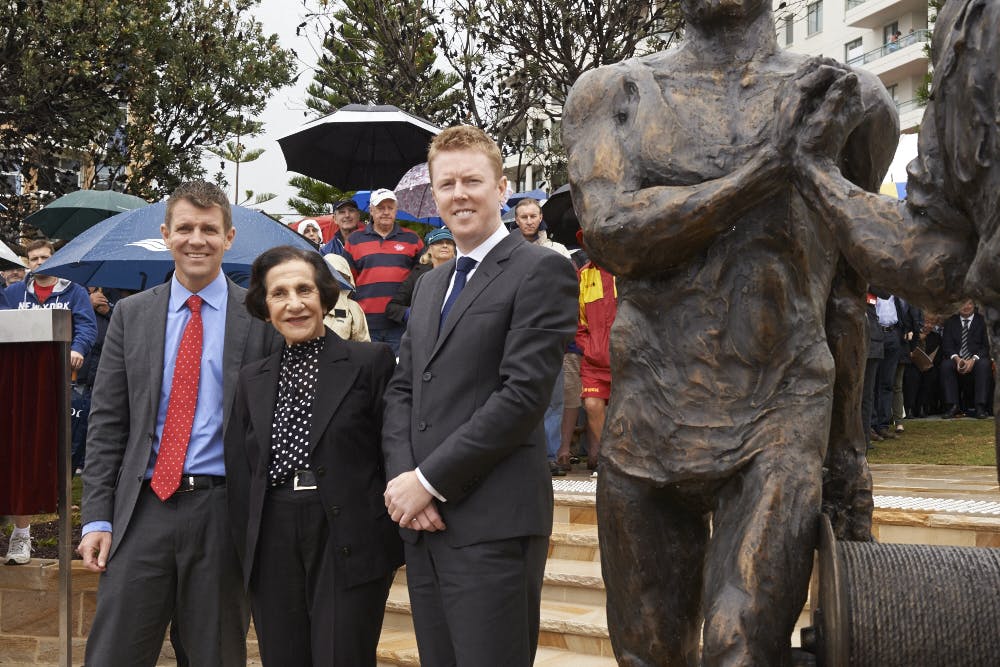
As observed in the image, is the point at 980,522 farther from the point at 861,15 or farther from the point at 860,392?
the point at 861,15

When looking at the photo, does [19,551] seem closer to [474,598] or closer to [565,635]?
[565,635]

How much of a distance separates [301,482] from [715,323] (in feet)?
5.58

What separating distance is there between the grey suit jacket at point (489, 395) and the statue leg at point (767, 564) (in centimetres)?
87

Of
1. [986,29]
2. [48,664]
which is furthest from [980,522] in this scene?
[48,664]

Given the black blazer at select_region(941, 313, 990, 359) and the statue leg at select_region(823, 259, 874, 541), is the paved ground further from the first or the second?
the black blazer at select_region(941, 313, 990, 359)

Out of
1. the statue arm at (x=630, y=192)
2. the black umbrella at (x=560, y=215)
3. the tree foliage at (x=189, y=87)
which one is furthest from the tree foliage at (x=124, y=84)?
the statue arm at (x=630, y=192)

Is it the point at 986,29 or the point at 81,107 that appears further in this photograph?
the point at 81,107

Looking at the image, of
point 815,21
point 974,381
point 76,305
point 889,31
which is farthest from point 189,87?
point 815,21

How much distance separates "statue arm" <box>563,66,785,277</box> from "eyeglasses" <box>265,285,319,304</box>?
4.49ft

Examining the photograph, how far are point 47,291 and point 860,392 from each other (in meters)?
7.00

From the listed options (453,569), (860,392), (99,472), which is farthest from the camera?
(99,472)

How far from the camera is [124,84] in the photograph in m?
14.6

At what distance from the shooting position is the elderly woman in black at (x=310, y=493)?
3.79 meters

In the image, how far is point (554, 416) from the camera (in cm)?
899
